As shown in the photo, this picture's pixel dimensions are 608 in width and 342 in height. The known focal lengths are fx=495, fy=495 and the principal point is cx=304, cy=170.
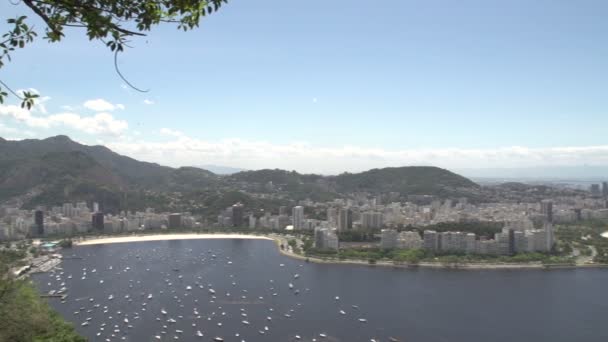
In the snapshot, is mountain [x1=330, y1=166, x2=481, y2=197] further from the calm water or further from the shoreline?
the calm water

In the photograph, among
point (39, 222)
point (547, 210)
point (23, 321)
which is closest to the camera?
point (23, 321)

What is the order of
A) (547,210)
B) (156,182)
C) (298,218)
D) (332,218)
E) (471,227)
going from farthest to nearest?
(156,182) < (547,210) < (298,218) < (332,218) < (471,227)

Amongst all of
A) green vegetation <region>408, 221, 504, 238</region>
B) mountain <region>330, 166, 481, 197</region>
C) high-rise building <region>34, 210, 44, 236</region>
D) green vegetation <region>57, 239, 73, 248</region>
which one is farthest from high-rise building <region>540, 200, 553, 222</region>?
high-rise building <region>34, 210, 44, 236</region>

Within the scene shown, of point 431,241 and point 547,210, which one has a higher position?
point 547,210

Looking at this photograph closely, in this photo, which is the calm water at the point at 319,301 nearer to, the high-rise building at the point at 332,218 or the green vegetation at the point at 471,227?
the green vegetation at the point at 471,227

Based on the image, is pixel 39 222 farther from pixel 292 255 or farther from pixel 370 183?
pixel 370 183

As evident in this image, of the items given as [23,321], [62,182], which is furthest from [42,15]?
[62,182]

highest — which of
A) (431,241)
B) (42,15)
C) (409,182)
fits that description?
(42,15)
